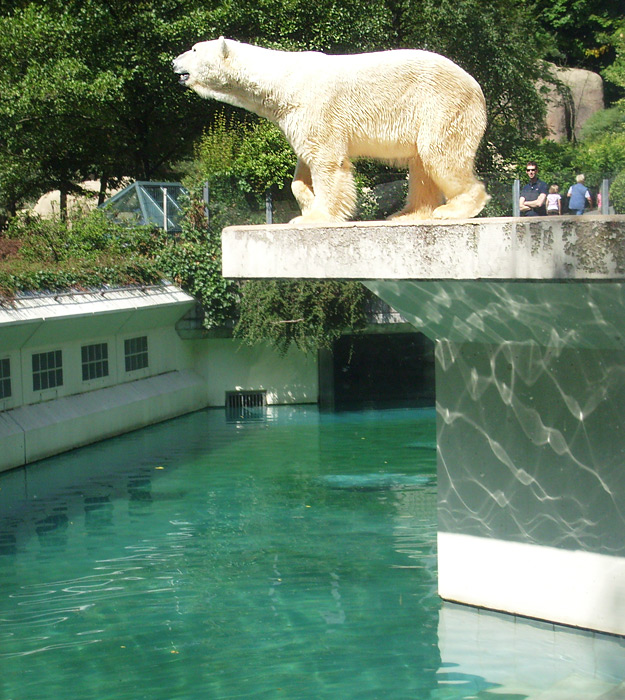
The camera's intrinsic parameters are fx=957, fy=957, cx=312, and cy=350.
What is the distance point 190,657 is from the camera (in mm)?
7195

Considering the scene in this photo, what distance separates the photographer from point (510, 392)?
24.0ft

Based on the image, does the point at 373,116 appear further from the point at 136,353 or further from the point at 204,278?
the point at 204,278

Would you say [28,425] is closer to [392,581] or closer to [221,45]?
[392,581]

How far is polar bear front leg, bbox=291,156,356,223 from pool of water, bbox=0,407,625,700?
10.7 ft

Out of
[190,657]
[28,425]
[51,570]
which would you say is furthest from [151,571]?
[28,425]

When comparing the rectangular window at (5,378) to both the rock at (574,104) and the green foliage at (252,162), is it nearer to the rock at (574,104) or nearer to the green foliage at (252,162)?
the green foliage at (252,162)

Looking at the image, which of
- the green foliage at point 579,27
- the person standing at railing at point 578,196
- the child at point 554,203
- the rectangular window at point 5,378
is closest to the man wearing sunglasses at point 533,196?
the child at point 554,203

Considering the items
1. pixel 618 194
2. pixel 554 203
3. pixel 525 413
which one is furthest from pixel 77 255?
pixel 525 413

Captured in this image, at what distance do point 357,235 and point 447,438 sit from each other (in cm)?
225

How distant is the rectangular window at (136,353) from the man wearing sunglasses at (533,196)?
9.43 m

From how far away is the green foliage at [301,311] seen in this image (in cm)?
1759

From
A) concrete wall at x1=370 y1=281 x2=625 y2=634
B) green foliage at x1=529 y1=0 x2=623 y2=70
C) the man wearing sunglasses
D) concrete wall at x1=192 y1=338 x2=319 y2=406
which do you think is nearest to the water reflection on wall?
concrete wall at x1=370 y1=281 x2=625 y2=634

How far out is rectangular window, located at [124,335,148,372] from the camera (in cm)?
1708

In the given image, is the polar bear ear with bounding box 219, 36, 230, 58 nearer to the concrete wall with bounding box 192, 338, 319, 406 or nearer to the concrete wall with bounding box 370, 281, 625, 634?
the concrete wall with bounding box 370, 281, 625, 634
